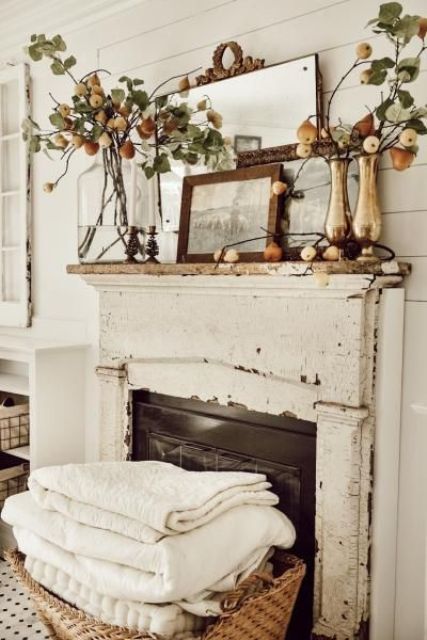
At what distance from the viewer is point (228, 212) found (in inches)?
86.4

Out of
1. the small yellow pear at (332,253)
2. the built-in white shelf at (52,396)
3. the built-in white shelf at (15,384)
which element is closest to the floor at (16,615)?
the built-in white shelf at (52,396)

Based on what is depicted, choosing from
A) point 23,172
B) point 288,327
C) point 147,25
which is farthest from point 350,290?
point 23,172

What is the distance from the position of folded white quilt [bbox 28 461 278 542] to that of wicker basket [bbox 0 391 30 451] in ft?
3.27

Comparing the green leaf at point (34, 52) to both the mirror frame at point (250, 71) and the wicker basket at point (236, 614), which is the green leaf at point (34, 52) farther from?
the wicker basket at point (236, 614)

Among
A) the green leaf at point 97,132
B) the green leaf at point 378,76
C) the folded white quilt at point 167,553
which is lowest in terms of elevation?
the folded white quilt at point 167,553

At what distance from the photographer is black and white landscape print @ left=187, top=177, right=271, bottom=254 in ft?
6.91

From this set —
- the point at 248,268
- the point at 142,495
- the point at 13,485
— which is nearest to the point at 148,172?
the point at 248,268

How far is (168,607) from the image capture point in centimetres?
160

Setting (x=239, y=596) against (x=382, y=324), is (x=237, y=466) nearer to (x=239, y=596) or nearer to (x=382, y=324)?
(x=239, y=596)

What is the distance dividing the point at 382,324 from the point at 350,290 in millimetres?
155

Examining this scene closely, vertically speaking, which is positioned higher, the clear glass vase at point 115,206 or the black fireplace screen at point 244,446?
the clear glass vase at point 115,206

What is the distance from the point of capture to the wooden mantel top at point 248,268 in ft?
5.60

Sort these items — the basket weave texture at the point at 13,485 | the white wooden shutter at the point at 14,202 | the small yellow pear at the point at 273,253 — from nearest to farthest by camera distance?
the small yellow pear at the point at 273,253 < the basket weave texture at the point at 13,485 < the white wooden shutter at the point at 14,202

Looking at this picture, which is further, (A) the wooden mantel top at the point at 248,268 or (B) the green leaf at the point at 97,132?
(B) the green leaf at the point at 97,132
